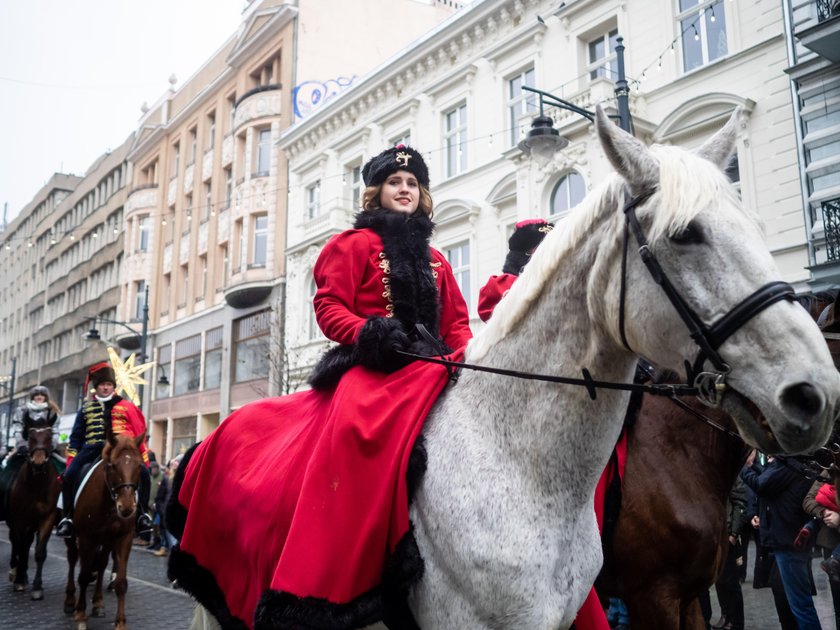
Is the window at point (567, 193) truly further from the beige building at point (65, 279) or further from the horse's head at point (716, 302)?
the beige building at point (65, 279)

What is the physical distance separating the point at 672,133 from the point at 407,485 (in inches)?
603

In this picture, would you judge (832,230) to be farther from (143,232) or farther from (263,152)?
(143,232)

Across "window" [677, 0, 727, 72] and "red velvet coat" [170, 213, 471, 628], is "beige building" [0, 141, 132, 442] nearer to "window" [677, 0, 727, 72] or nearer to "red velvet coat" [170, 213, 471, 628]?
"window" [677, 0, 727, 72]

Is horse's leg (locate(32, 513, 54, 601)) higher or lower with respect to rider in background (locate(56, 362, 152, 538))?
lower

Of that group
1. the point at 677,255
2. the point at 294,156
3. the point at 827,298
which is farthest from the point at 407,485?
the point at 294,156

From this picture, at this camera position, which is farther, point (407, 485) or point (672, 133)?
point (672, 133)

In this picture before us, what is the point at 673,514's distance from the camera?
13.9ft

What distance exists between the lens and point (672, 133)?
16094 mm

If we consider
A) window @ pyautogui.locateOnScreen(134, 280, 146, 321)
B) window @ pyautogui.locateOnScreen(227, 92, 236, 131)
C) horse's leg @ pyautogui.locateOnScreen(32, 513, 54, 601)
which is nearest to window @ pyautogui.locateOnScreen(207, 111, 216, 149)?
window @ pyautogui.locateOnScreen(227, 92, 236, 131)

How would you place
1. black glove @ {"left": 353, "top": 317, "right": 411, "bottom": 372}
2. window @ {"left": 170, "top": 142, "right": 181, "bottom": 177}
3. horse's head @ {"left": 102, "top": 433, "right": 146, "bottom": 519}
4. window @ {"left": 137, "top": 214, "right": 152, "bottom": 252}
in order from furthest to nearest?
window @ {"left": 137, "top": 214, "right": 152, "bottom": 252} → window @ {"left": 170, "top": 142, "right": 181, "bottom": 177} → horse's head @ {"left": 102, "top": 433, "right": 146, "bottom": 519} → black glove @ {"left": 353, "top": 317, "right": 411, "bottom": 372}

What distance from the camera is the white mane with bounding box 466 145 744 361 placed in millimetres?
2195

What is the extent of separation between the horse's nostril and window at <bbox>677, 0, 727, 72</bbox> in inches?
633

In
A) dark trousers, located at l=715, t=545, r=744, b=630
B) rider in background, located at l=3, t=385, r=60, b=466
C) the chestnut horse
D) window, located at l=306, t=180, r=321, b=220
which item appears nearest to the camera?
the chestnut horse

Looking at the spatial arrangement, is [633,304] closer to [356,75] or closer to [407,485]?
[407,485]
